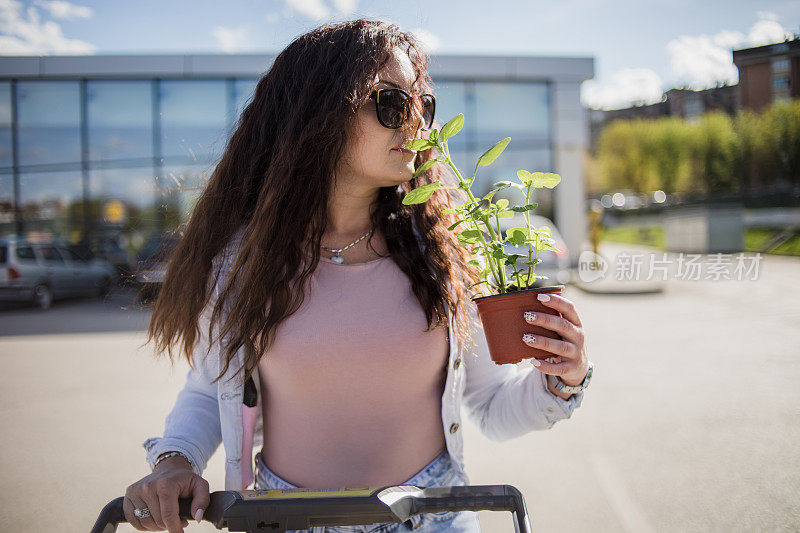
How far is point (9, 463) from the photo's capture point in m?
3.91

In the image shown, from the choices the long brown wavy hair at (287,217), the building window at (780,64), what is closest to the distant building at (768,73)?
the building window at (780,64)

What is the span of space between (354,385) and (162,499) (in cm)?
51

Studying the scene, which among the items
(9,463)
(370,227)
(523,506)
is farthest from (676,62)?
(9,463)

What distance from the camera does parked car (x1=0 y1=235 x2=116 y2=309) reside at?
1186 cm

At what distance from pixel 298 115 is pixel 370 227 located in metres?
0.40

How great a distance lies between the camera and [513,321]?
48.6 inches

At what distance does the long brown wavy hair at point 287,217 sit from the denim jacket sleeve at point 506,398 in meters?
0.14

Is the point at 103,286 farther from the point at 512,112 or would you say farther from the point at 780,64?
the point at 780,64

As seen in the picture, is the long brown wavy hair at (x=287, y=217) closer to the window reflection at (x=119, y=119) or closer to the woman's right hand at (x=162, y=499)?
the woman's right hand at (x=162, y=499)

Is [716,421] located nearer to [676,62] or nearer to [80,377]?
[676,62]

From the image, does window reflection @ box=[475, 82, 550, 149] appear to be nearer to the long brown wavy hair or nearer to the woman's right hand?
the long brown wavy hair

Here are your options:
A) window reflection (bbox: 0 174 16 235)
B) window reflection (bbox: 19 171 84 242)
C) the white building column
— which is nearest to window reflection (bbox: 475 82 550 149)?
the white building column

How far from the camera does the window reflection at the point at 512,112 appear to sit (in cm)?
1617

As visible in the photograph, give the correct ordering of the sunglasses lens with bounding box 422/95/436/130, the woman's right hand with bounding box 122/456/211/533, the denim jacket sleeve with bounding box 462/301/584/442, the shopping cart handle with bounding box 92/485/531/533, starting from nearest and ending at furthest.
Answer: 1. the shopping cart handle with bounding box 92/485/531/533
2. the woman's right hand with bounding box 122/456/211/533
3. the denim jacket sleeve with bounding box 462/301/584/442
4. the sunglasses lens with bounding box 422/95/436/130
